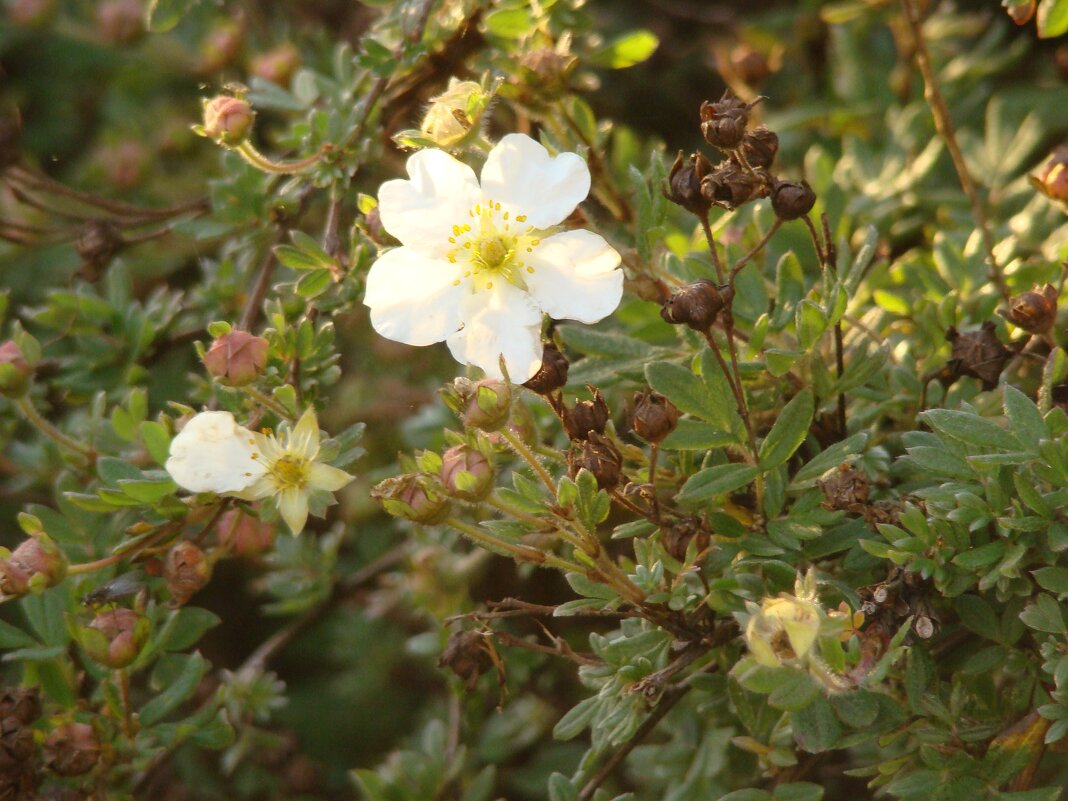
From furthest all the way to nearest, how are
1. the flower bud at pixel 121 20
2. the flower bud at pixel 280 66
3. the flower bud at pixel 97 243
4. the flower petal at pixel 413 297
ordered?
the flower bud at pixel 121 20 < the flower bud at pixel 280 66 < the flower bud at pixel 97 243 < the flower petal at pixel 413 297

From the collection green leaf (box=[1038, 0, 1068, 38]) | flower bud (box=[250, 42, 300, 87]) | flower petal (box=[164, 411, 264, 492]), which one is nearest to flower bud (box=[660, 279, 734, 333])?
flower petal (box=[164, 411, 264, 492])

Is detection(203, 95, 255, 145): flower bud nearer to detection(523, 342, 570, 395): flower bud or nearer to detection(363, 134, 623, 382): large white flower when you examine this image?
detection(363, 134, 623, 382): large white flower

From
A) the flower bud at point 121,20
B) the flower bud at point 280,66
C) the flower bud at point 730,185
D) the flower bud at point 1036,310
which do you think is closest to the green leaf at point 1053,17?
the flower bud at point 1036,310

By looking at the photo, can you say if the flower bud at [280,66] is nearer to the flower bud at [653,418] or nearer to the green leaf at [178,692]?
the green leaf at [178,692]

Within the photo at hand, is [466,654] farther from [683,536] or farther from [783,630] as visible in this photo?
[783,630]

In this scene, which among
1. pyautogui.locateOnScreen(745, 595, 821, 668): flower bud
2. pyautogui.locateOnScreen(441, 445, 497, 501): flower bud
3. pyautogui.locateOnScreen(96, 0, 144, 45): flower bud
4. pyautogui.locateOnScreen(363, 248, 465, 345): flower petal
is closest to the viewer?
pyautogui.locateOnScreen(745, 595, 821, 668): flower bud

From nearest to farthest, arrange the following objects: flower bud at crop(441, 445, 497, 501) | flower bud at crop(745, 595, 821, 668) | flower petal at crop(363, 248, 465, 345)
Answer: flower bud at crop(745, 595, 821, 668)
flower bud at crop(441, 445, 497, 501)
flower petal at crop(363, 248, 465, 345)
